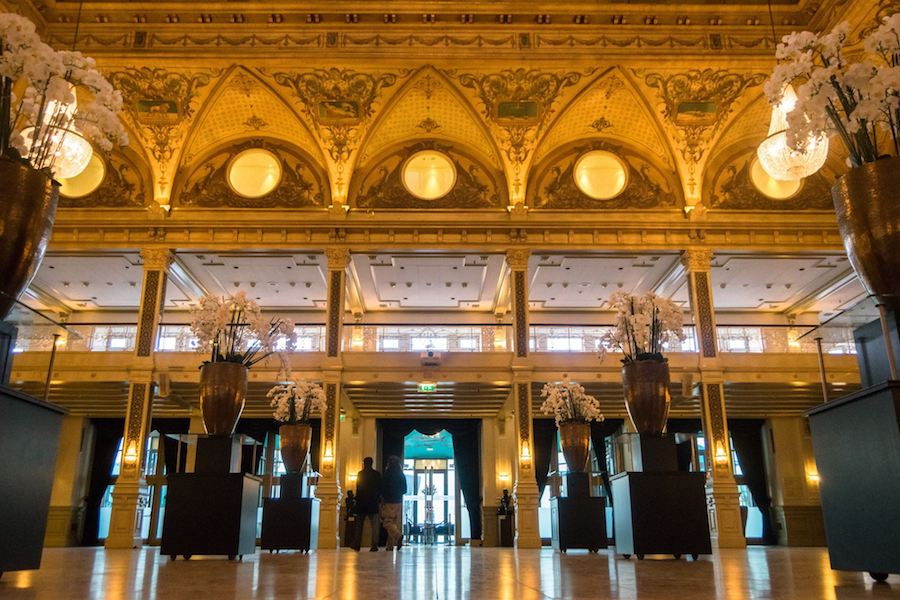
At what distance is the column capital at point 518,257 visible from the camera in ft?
45.3

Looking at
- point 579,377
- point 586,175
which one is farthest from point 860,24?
point 579,377

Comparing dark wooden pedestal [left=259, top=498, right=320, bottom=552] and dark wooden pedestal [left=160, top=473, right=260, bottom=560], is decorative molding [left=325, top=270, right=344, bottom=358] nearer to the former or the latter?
dark wooden pedestal [left=259, top=498, right=320, bottom=552]

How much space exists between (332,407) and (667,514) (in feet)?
28.0

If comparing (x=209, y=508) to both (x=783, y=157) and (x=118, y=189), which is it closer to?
(x=783, y=157)

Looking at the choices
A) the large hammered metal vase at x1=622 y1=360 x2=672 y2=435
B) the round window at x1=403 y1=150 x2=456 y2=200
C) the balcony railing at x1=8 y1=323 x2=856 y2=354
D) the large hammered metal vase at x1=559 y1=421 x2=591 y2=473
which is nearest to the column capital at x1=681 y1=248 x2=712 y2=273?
the balcony railing at x1=8 y1=323 x2=856 y2=354

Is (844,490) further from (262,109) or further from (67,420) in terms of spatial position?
(67,420)

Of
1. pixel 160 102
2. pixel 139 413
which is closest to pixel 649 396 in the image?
pixel 139 413

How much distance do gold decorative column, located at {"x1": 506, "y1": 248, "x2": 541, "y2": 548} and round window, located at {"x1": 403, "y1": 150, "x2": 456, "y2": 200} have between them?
1.98 meters

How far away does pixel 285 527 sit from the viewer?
8781 millimetres

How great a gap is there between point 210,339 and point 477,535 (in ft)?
42.5

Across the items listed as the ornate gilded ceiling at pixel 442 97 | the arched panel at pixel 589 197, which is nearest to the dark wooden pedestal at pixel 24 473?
the ornate gilded ceiling at pixel 442 97

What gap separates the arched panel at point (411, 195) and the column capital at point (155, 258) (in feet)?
12.4

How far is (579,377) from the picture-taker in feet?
44.8

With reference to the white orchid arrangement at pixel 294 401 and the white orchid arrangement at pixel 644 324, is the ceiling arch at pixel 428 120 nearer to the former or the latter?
the white orchid arrangement at pixel 294 401
